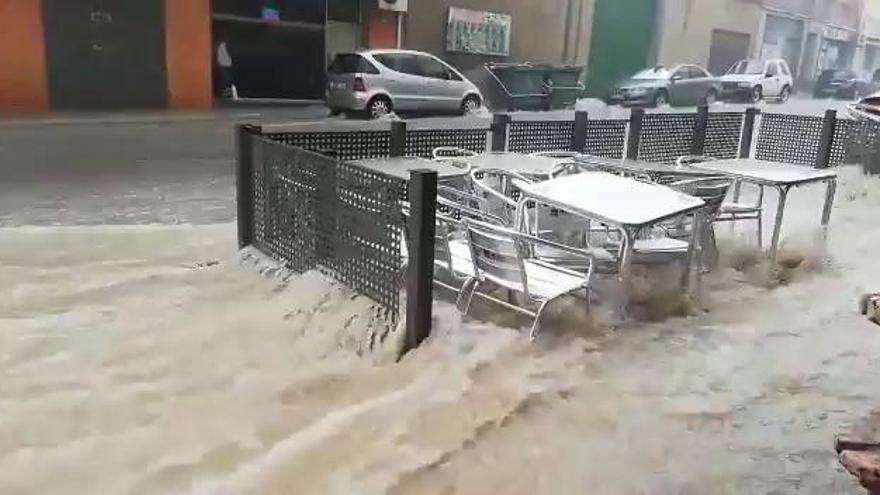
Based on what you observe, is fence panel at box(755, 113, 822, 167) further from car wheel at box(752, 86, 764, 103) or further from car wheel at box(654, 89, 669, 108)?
car wheel at box(752, 86, 764, 103)

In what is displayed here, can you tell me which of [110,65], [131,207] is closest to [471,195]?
[131,207]

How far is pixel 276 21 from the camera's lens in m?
13.5

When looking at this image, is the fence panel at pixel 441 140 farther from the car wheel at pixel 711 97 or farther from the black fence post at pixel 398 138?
the car wheel at pixel 711 97

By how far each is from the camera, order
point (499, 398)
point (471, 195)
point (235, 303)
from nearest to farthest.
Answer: point (499, 398)
point (235, 303)
point (471, 195)

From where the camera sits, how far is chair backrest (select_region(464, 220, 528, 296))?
10.2ft

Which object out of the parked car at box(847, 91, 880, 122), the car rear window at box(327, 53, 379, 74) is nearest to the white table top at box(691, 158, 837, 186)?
the parked car at box(847, 91, 880, 122)

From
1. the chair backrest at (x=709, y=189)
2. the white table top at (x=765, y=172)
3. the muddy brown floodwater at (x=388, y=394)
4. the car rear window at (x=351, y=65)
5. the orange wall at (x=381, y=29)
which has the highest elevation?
the orange wall at (x=381, y=29)

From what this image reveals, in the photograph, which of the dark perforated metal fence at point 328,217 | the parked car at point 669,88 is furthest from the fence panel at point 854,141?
the parked car at point 669,88

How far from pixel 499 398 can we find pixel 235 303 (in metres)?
1.47

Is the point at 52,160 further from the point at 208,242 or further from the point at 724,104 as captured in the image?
the point at 724,104

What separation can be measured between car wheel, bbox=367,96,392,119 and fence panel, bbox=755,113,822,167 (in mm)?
6224

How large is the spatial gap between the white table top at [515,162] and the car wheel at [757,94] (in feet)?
42.5

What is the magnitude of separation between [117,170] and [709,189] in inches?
206

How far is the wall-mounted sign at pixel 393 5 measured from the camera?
14164mm
